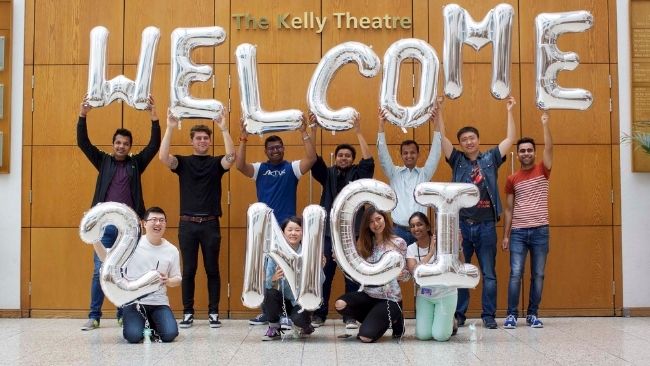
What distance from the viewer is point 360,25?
7.44m

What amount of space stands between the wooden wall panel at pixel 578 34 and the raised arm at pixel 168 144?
11.5 ft

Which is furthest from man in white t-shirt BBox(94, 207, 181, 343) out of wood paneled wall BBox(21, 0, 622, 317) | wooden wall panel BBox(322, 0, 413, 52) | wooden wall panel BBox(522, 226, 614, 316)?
wooden wall panel BBox(522, 226, 614, 316)

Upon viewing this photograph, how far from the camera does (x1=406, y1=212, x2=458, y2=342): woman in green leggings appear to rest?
5578mm

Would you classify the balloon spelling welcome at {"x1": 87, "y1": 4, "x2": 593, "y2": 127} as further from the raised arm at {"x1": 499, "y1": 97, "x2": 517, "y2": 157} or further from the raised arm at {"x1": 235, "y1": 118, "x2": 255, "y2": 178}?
the raised arm at {"x1": 235, "y1": 118, "x2": 255, "y2": 178}

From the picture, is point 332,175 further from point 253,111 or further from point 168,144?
point 168,144

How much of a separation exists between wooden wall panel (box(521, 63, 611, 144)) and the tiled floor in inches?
74.7

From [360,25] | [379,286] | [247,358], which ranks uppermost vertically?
[360,25]

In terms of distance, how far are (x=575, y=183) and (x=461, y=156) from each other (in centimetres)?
158

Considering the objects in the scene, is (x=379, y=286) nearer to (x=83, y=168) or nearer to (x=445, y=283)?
(x=445, y=283)

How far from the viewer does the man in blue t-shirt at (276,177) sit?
21.6 ft

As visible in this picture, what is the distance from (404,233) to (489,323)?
1.03m

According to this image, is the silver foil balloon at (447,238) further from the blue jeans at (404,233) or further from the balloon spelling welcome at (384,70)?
→ the blue jeans at (404,233)

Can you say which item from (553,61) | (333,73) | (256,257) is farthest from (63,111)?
(553,61)

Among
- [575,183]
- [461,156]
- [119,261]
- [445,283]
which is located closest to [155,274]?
[119,261]
